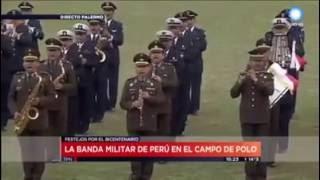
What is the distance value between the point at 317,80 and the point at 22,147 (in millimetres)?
1821

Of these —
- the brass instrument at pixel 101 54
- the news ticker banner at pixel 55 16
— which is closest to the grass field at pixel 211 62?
the news ticker banner at pixel 55 16

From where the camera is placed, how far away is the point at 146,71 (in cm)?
534

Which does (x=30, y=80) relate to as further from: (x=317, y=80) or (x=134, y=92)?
(x=317, y=80)

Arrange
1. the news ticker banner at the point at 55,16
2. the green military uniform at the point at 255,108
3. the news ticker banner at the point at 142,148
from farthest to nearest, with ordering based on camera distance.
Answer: the green military uniform at the point at 255,108 < the news ticker banner at the point at 142,148 < the news ticker banner at the point at 55,16

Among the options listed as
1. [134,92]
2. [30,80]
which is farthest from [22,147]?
[134,92]

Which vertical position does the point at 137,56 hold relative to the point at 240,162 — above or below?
above

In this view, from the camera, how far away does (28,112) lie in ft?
17.2

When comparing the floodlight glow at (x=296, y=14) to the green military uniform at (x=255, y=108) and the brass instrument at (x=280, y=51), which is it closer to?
the brass instrument at (x=280, y=51)

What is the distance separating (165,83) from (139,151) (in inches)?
17.7

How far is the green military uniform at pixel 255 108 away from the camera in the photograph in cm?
531

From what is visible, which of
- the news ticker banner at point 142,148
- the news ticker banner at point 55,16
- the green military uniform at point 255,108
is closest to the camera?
the news ticker banner at point 55,16

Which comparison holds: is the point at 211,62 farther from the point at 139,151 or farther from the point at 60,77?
the point at 60,77

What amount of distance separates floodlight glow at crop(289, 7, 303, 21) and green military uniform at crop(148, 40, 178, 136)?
29.8 inches

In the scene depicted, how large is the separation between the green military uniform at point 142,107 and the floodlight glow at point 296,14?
2.85 feet
